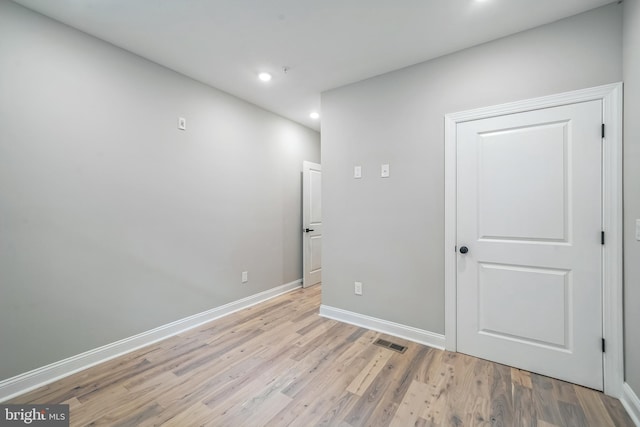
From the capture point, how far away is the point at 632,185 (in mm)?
1685

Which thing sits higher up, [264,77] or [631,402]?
[264,77]

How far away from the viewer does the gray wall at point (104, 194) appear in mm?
1875

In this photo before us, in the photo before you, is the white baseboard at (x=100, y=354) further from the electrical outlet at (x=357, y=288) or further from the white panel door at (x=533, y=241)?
the white panel door at (x=533, y=241)

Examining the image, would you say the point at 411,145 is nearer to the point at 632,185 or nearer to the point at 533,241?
the point at 533,241

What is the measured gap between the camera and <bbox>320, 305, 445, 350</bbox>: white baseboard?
248cm

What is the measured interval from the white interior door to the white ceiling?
178cm

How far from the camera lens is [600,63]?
1.88 metres

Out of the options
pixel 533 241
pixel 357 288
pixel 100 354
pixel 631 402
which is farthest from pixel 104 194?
pixel 631 402

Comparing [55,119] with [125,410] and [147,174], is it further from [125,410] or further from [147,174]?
[125,410]

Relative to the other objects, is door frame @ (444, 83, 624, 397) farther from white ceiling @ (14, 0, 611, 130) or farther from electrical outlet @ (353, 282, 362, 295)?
electrical outlet @ (353, 282, 362, 295)

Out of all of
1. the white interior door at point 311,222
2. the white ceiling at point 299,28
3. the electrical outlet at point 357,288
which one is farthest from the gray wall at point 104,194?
the electrical outlet at point 357,288

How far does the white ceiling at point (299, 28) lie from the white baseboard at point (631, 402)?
251cm

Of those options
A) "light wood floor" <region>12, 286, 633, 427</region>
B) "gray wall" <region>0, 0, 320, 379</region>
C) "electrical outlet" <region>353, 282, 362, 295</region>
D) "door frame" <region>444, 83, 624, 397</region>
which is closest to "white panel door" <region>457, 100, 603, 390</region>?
"door frame" <region>444, 83, 624, 397</region>

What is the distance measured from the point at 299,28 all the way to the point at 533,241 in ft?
7.95
